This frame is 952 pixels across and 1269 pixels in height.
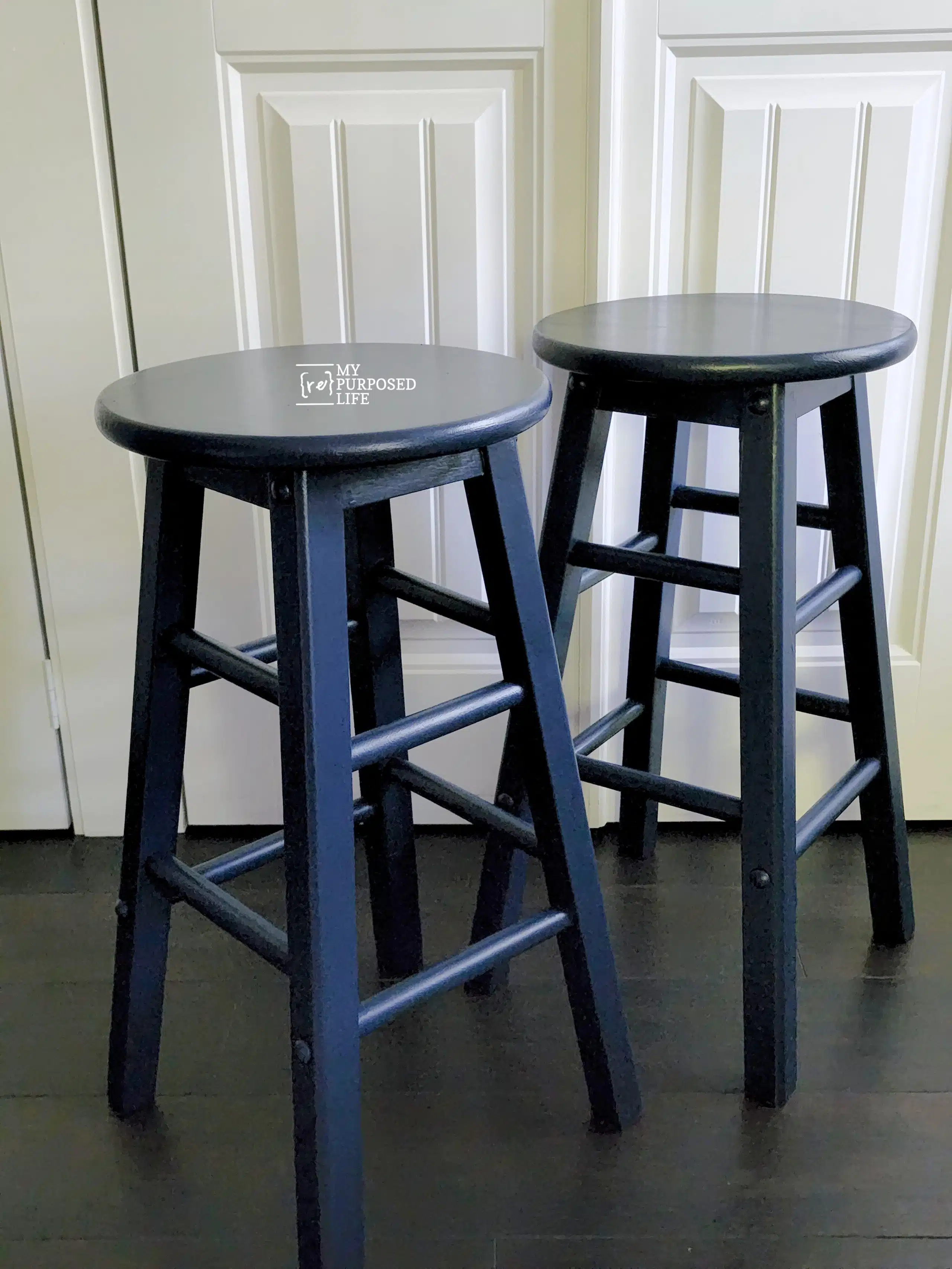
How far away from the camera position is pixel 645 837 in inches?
60.8

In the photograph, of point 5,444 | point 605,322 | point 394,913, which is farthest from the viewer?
point 5,444

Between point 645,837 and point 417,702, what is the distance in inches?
14.3

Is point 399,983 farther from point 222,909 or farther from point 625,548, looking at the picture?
point 625,548

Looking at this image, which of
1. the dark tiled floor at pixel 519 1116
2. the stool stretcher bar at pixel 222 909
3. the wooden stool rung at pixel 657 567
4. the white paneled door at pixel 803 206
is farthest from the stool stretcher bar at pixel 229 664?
the white paneled door at pixel 803 206

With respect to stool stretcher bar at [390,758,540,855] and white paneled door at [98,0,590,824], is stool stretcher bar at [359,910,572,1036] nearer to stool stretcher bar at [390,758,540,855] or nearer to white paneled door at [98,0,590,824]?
stool stretcher bar at [390,758,540,855]

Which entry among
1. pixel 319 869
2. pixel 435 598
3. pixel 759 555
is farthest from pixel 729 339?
pixel 319 869

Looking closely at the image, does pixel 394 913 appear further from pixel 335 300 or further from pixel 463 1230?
pixel 335 300

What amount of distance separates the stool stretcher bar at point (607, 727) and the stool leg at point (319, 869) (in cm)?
43

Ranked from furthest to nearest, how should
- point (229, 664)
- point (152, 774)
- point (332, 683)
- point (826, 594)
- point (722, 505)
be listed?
point (722, 505), point (826, 594), point (152, 774), point (229, 664), point (332, 683)

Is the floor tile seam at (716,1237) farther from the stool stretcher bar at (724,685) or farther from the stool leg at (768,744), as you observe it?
the stool stretcher bar at (724,685)

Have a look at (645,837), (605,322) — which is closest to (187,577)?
(605,322)

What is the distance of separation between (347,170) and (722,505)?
1.93 feet

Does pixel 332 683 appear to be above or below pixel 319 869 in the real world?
above

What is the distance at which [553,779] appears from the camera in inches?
39.2
